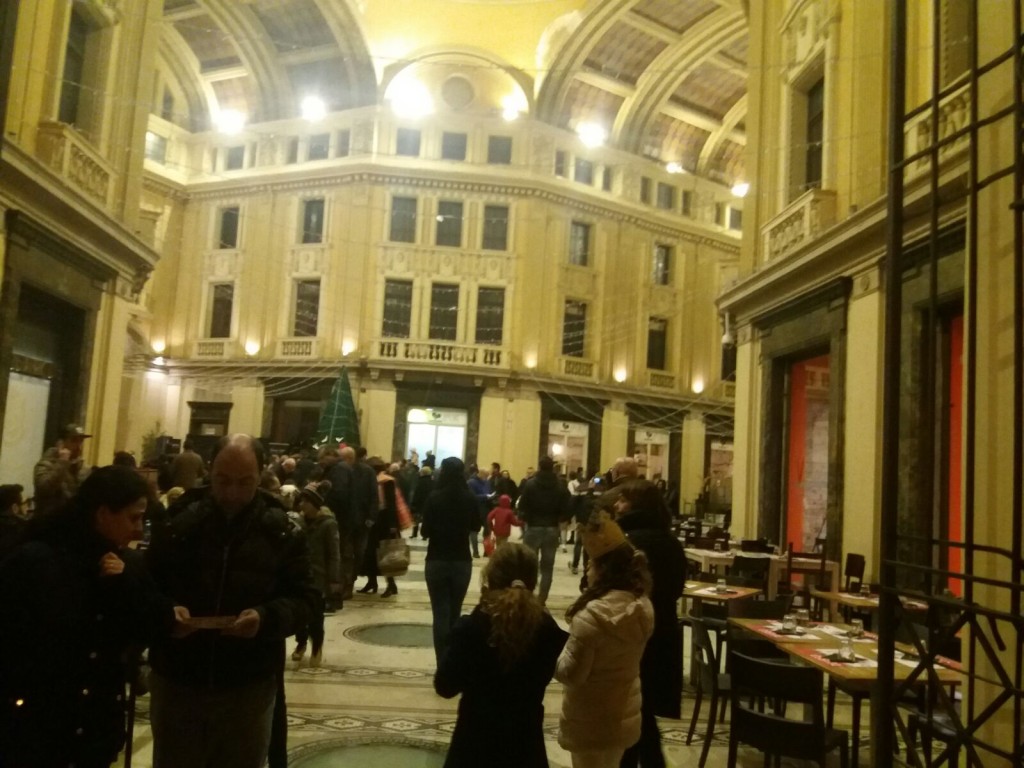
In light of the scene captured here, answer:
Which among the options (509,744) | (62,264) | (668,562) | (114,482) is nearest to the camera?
(114,482)

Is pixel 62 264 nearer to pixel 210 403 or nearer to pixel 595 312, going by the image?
pixel 210 403

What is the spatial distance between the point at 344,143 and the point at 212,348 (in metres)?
7.89

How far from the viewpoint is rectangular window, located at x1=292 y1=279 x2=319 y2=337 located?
2672 cm

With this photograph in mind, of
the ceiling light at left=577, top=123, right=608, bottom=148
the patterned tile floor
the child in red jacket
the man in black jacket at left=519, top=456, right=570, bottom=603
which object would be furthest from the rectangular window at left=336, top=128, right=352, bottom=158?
the patterned tile floor

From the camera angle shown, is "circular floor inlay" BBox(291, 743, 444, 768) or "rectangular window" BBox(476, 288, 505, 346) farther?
"rectangular window" BBox(476, 288, 505, 346)

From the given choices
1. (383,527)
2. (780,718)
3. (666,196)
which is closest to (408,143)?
(666,196)

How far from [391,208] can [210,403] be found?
848cm

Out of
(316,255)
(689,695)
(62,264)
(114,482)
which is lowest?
(689,695)

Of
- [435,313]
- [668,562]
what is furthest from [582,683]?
[435,313]

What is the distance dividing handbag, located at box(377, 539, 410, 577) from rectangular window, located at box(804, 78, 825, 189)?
359 inches

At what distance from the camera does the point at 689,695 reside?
6828 mm

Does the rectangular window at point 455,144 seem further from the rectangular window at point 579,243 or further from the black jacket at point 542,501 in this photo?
the black jacket at point 542,501

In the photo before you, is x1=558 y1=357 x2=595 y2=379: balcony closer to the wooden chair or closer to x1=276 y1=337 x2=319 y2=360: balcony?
x1=276 y1=337 x2=319 y2=360: balcony

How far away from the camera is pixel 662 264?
1168 inches
